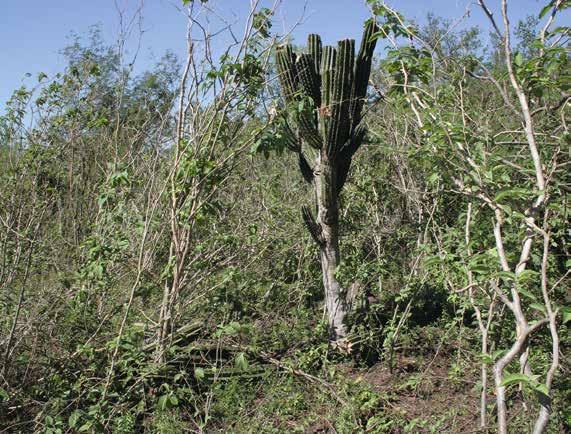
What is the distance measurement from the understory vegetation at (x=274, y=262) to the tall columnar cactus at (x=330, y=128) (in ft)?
0.06

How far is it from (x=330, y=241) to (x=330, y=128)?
38.5 inches

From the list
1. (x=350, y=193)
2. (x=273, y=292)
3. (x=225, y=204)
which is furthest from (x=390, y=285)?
(x=225, y=204)

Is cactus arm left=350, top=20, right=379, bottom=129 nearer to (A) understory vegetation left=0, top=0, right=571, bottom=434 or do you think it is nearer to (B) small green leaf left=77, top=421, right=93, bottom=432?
(A) understory vegetation left=0, top=0, right=571, bottom=434

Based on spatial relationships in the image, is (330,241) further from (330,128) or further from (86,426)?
(86,426)

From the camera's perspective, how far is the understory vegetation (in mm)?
3893

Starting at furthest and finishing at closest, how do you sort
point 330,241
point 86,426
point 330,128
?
point 330,241 → point 330,128 → point 86,426

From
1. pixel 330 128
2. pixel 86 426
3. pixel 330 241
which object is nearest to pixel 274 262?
pixel 330 241

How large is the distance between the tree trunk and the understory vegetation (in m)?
0.02

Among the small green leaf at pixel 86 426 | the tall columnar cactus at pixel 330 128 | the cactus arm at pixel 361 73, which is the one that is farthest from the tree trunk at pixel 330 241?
the small green leaf at pixel 86 426

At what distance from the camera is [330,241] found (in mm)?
5742

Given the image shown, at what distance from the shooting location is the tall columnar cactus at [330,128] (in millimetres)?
5656

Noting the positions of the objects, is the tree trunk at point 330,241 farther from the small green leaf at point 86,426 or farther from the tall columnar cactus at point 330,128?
the small green leaf at point 86,426

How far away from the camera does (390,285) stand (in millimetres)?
6965

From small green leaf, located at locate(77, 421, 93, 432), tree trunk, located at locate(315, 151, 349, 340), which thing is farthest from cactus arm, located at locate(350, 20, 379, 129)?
small green leaf, located at locate(77, 421, 93, 432)
